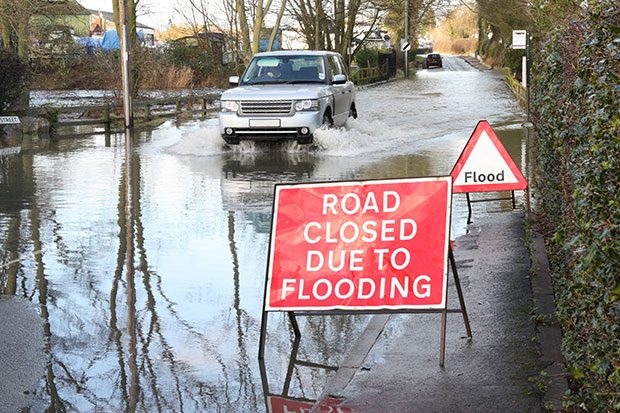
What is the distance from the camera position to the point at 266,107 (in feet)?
64.7

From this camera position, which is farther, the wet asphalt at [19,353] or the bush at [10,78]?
the bush at [10,78]

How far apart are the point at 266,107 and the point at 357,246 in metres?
13.2

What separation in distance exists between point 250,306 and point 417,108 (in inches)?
1150

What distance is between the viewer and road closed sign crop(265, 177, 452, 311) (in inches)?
259

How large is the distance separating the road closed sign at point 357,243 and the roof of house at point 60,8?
22900 mm

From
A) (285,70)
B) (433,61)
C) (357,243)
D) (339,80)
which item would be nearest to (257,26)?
(285,70)

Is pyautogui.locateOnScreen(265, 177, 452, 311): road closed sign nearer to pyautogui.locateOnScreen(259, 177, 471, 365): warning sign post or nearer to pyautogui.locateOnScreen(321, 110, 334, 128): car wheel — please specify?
pyautogui.locateOnScreen(259, 177, 471, 365): warning sign post

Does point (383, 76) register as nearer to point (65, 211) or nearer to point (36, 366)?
point (65, 211)

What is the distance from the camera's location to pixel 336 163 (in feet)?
60.2

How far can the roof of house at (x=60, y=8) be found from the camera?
28.9 m

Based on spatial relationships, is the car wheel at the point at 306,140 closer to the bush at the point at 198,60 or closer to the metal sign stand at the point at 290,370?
the metal sign stand at the point at 290,370

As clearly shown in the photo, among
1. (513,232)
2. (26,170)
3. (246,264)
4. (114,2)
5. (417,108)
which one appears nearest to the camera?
(246,264)

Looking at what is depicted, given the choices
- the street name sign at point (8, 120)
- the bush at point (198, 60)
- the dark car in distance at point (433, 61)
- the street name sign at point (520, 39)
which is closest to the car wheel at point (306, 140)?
the street name sign at point (8, 120)

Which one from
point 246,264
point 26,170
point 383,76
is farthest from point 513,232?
point 383,76
